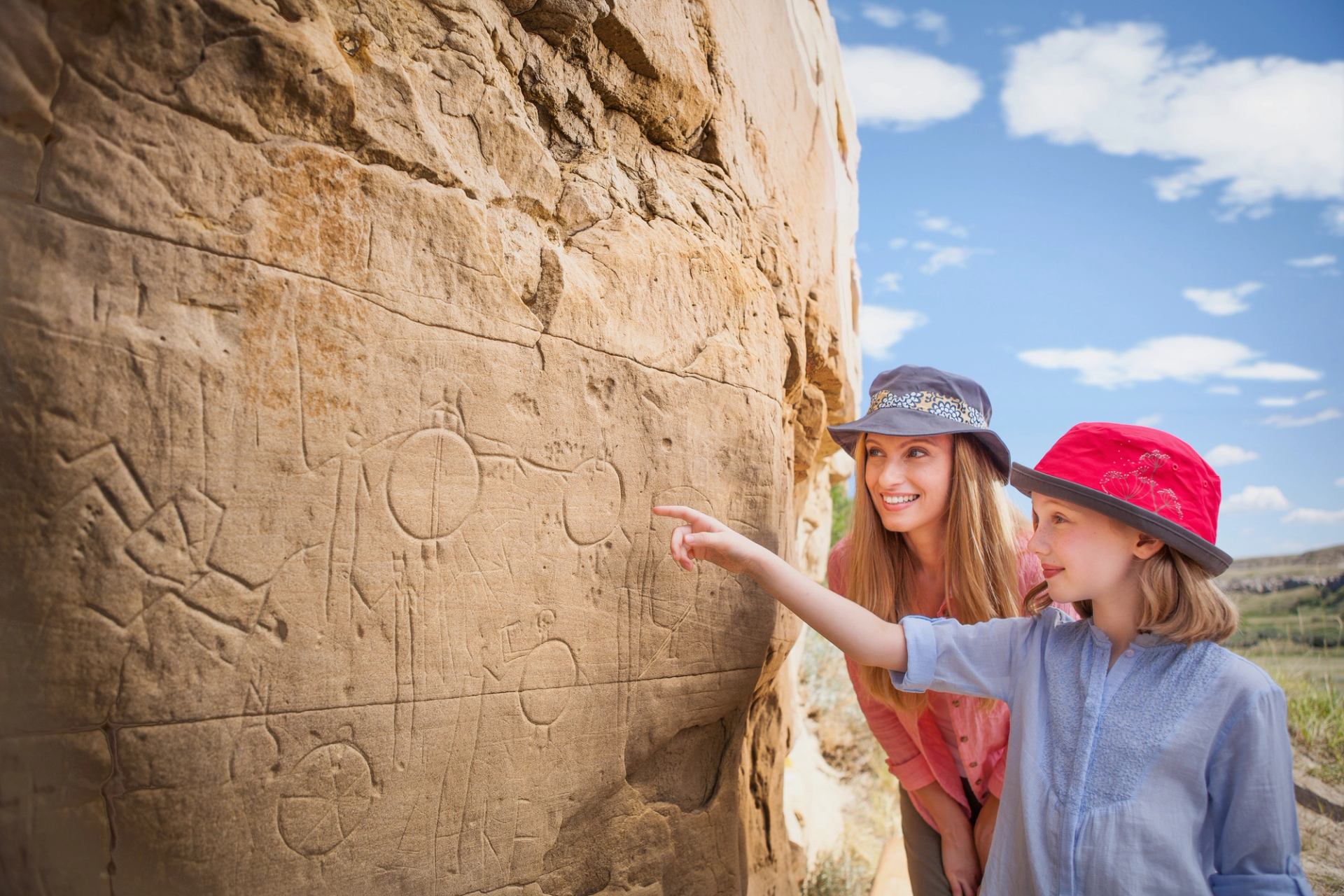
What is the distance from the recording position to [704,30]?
9.48ft

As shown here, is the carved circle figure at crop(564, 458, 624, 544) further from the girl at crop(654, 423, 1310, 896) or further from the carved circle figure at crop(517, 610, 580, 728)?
the girl at crop(654, 423, 1310, 896)

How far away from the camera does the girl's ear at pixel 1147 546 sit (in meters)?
1.87

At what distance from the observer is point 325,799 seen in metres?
1.84

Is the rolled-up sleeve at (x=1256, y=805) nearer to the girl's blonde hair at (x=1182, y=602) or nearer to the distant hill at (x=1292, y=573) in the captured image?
the girl's blonde hair at (x=1182, y=602)

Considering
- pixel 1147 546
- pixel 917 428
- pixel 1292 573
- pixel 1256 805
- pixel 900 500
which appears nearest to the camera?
pixel 1256 805

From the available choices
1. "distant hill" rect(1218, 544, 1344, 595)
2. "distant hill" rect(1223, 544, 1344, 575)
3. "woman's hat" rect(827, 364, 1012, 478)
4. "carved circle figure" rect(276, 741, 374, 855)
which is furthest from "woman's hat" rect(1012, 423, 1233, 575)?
"distant hill" rect(1223, 544, 1344, 575)

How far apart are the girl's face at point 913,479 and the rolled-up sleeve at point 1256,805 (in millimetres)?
952

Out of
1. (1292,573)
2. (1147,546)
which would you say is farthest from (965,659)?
(1292,573)

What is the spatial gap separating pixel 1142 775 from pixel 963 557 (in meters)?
0.80

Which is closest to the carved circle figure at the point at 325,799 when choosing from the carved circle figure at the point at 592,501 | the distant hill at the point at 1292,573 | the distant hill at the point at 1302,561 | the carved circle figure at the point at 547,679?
the carved circle figure at the point at 547,679

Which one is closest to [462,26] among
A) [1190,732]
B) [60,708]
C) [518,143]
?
[518,143]

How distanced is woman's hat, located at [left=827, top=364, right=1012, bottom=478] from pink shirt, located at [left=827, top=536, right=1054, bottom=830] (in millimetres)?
392

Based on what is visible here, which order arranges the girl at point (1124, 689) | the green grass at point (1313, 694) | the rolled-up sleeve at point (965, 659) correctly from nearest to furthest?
the girl at point (1124, 689) < the rolled-up sleeve at point (965, 659) < the green grass at point (1313, 694)

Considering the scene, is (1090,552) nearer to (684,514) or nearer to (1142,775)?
(1142,775)
